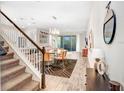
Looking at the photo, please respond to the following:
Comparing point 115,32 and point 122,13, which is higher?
point 122,13

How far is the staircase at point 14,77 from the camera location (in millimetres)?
3068

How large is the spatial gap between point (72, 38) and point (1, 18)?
13.8m

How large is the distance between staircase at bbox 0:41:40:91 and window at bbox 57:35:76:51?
14.1 meters

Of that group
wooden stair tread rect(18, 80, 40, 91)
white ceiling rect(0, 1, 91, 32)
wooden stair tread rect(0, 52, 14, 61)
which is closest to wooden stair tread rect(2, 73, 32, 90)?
wooden stair tread rect(18, 80, 40, 91)

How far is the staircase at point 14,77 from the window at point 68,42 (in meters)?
14.1

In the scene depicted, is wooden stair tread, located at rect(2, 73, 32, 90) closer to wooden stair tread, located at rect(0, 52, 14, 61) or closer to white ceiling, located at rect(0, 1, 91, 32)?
wooden stair tread, located at rect(0, 52, 14, 61)

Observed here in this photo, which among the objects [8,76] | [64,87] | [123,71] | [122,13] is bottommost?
[64,87]

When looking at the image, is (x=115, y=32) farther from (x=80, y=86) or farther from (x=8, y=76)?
(x=8, y=76)

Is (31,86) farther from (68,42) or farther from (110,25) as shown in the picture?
(68,42)

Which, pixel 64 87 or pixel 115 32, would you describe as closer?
pixel 115 32

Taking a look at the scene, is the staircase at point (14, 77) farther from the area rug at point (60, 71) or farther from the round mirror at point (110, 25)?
the round mirror at point (110, 25)

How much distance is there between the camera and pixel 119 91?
1.70 m

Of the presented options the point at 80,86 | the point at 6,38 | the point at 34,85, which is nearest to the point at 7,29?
the point at 6,38

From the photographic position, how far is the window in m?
18.1
